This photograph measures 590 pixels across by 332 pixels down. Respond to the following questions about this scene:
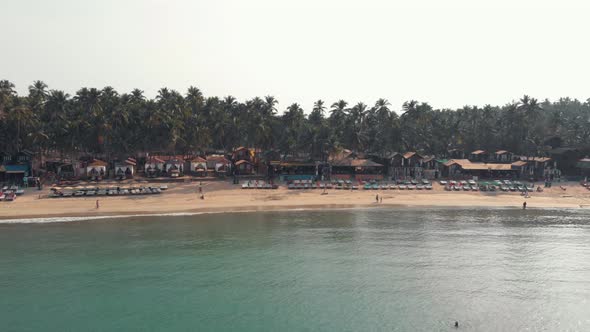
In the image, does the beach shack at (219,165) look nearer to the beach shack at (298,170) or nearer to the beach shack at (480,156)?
the beach shack at (298,170)

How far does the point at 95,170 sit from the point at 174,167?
1277 centimetres

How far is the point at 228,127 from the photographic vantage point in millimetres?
81938

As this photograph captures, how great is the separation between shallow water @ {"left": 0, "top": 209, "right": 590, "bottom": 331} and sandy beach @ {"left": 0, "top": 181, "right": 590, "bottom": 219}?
19.3 ft

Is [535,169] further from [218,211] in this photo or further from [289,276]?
[289,276]

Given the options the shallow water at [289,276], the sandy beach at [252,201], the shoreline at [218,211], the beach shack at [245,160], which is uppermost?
the beach shack at [245,160]

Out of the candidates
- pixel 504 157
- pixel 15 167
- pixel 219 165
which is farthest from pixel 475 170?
pixel 15 167

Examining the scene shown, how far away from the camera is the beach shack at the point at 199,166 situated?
71625 millimetres

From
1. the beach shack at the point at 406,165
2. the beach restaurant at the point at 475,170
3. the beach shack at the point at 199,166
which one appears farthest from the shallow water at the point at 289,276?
the beach restaurant at the point at 475,170

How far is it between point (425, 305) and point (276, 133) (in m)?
61.5

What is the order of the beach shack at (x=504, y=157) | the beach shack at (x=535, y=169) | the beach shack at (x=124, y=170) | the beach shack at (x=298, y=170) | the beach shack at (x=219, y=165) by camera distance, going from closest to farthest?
the beach shack at (x=124, y=170) < the beach shack at (x=298, y=170) < the beach shack at (x=219, y=165) < the beach shack at (x=535, y=169) < the beach shack at (x=504, y=157)

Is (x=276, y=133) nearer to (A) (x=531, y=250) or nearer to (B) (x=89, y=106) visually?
(B) (x=89, y=106)

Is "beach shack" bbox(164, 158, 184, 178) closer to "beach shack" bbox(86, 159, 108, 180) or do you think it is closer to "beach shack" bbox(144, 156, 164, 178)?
"beach shack" bbox(144, 156, 164, 178)

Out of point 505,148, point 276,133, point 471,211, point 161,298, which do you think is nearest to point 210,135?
point 276,133

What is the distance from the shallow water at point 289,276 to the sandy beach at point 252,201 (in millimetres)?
5869
